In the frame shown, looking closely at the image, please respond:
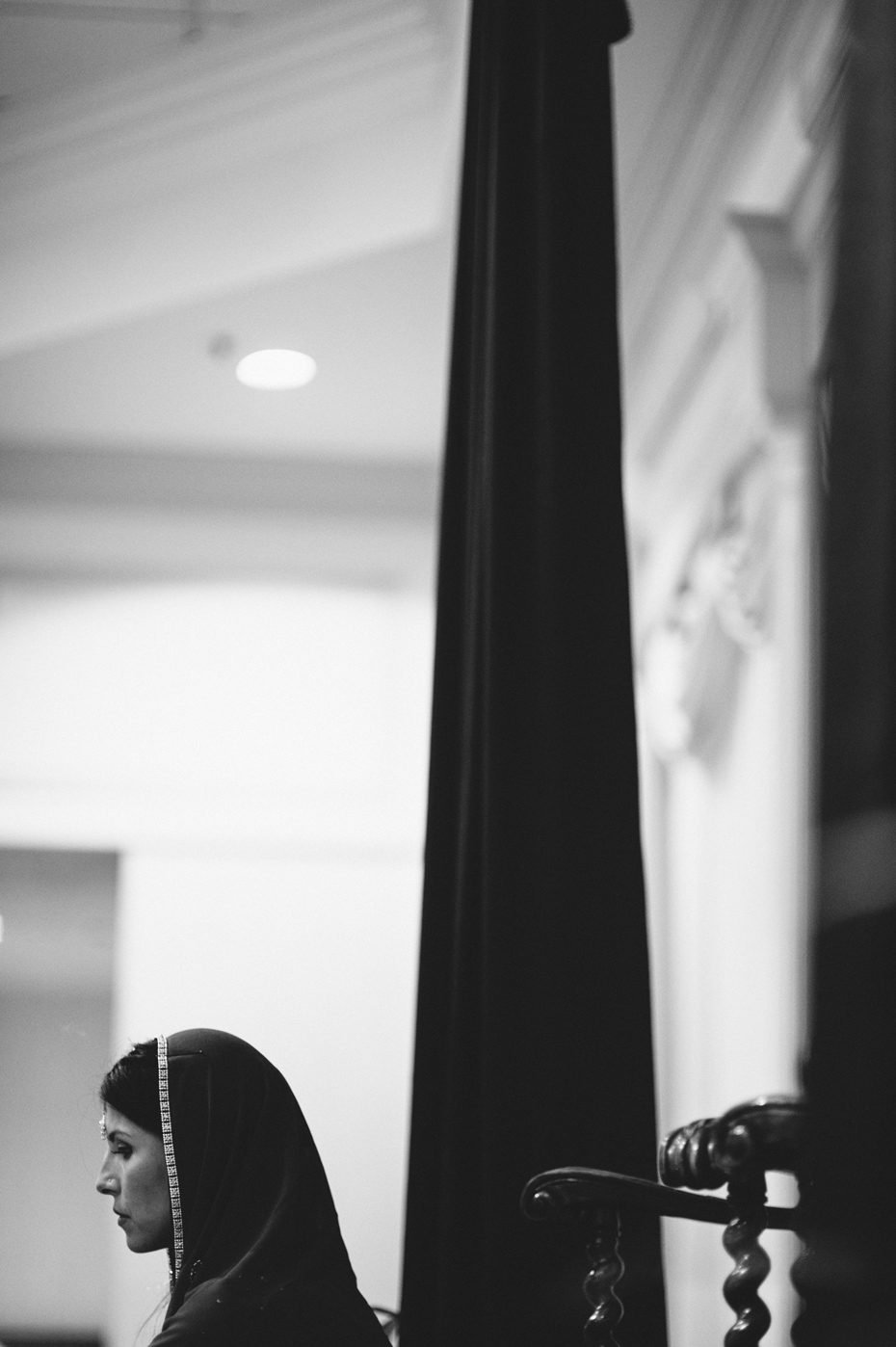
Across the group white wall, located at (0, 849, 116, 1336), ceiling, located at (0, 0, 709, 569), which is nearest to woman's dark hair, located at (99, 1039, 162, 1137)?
white wall, located at (0, 849, 116, 1336)

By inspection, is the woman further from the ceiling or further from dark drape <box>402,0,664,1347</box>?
the ceiling

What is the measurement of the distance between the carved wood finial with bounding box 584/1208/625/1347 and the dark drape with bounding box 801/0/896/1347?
0.67m

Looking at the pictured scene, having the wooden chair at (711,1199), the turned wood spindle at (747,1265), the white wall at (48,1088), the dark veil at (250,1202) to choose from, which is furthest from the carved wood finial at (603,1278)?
the white wall at (48,1088)

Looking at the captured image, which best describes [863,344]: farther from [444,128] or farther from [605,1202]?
[444,128]

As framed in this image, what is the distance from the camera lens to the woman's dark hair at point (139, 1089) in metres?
1.64

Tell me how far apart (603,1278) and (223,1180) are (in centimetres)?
58

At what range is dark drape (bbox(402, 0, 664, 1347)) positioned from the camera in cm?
137

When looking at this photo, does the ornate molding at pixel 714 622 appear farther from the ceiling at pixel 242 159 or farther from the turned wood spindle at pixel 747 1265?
the turned wood spindle at pixel 747 1265

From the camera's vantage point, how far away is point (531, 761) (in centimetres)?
146

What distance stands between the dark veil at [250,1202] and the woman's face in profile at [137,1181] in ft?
0.06

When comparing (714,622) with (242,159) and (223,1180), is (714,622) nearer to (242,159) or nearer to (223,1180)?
(242,159)

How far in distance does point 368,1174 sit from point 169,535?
2024 mm

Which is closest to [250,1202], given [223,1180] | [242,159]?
[223,1180]

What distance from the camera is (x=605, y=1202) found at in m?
1.14
